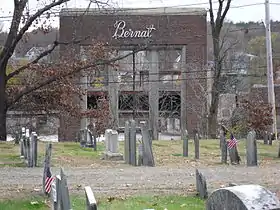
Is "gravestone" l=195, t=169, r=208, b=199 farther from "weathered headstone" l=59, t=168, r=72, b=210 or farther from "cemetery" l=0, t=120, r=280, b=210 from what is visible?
"weathered headstone" l=59, t=168, r=72, b=210

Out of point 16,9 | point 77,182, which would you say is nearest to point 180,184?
point 77,182

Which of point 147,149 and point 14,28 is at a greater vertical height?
point 14,28

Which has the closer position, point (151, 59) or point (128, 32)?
point (128, 32)

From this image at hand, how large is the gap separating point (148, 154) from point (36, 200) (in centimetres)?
768

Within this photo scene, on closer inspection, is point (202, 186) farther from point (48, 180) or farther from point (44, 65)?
point (44, 65)

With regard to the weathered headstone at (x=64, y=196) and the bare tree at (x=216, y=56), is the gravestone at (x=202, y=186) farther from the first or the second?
the bare tree at (x=216, y=56)

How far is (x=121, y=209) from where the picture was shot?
30.2 feet

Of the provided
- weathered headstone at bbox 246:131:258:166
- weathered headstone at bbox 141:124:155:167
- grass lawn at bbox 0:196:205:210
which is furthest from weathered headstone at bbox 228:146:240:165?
grass lawn at bbox 0:196:205:210

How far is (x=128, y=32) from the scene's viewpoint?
4753cm

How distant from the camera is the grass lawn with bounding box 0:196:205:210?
9344 mm

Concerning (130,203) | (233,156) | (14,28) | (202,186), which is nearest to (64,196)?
(130,203)

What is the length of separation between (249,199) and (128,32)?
45.3 m

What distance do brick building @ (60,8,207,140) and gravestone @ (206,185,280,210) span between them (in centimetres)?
4333

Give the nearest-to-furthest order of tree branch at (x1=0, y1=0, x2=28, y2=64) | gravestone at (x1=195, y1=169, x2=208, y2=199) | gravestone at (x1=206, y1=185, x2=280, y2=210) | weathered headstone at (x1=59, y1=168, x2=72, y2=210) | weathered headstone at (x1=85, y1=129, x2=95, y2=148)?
1. gravestone at (x1=206, y1=185, x2=280, y2=210)
2. weathered headstone at (x1=59, y1=168, x2=72, y2=210)
3. gravestone at (x1=195, y1=169, x2=208, y2=199)
4. tree branch at (x1=0, y1=0, x2=28, y2=64)
5. weathered headstone at (x1=85, y1=129, x2=95, y2=148)
